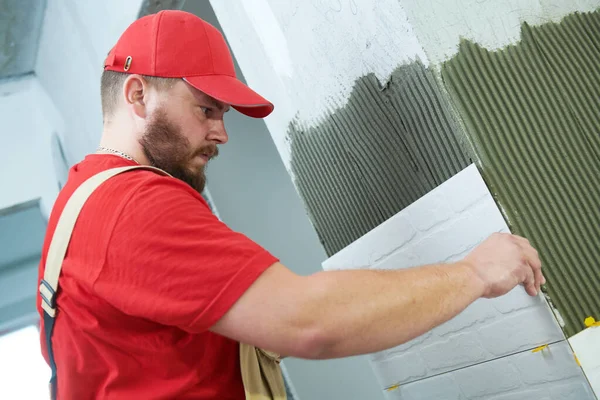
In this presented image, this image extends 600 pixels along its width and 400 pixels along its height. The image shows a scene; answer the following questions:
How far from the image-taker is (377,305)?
83 centimetres

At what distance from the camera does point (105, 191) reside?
0.92m

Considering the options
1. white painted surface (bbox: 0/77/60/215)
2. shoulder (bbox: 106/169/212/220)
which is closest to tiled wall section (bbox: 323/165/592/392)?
shoulder (bbox: 106/169/212/220)

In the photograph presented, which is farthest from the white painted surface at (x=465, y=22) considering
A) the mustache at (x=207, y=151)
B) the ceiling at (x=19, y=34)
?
the ceiling at (x=19, y=34)

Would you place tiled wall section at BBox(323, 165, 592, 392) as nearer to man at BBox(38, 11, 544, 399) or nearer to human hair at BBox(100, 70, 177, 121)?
man at BBox(38, 11, 544, 399)

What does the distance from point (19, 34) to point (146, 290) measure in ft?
10.7

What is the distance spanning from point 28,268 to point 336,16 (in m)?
4.76

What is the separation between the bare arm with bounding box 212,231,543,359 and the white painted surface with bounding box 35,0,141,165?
6.68 feet

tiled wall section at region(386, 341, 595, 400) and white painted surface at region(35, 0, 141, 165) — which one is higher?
white painted surface at region(35, 0, 141, 165)

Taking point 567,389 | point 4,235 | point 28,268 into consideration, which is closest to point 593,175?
point 567,389

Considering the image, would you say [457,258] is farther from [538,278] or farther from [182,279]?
[182,279]

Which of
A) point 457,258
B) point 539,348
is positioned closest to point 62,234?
point 457,258

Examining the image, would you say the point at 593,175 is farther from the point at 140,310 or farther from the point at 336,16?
the point at 140,310

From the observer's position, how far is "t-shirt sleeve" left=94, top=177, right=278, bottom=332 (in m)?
0.79

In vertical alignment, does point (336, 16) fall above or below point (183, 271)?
above
